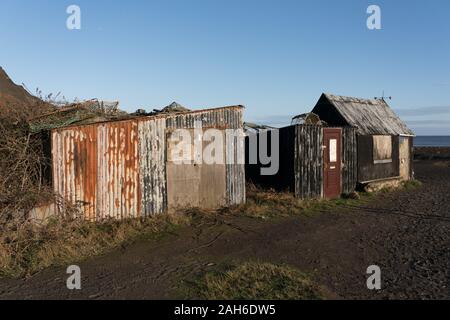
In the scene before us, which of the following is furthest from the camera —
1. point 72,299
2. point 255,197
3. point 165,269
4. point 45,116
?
point 255,197

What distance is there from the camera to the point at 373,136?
52.1 ft

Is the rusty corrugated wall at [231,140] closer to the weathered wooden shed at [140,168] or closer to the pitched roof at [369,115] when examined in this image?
the weathered wooden shed at [140,168]

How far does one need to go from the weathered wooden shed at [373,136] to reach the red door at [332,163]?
1326mm

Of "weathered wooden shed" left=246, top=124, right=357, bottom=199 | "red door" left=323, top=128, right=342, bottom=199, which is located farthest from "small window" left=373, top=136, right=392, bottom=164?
"red door" left=323, top=128, right=342, bottom=199

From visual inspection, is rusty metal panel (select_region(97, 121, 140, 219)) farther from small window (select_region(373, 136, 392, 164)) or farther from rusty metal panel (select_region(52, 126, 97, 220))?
small window (select_region(373, 136, 392, 164))

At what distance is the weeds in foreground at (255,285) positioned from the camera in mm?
5414

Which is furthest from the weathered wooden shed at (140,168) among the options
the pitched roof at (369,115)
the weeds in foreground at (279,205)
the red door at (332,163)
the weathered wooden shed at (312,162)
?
the pitched roof at (369,115)

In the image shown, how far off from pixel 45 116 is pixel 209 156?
14.4ft

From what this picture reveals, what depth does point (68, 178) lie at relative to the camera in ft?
29.0

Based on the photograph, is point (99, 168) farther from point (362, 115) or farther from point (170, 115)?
point (362, 115)

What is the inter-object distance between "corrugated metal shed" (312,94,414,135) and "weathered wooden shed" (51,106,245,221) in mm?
5680

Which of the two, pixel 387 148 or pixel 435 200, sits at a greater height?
pixel 387 148
